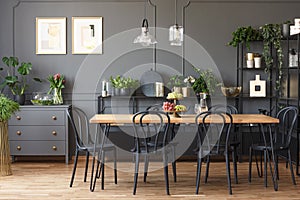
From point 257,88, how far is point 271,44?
65cm

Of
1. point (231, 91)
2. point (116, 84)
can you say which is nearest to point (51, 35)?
point (116, 84)

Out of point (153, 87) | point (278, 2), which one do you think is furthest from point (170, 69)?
point (278, 2)

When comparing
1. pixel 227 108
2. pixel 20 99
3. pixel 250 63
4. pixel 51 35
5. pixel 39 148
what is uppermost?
pixel 51 35

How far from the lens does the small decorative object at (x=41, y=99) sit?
674 cm

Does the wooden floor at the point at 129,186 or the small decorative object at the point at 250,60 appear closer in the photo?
the wooden floor at the point at 129,186

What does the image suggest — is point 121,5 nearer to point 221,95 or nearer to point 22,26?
point 22,26

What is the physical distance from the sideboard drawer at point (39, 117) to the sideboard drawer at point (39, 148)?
10.8 inches

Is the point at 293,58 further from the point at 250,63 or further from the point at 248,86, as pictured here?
the point at 248,86

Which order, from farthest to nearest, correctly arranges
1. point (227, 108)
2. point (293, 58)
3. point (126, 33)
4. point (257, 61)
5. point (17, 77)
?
point (126, 33), point (17, 77), point (257, 61), point (227, 108), point (293, 58)

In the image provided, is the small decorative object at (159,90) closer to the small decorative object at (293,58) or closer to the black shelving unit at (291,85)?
the black shelving unit at (291,85)

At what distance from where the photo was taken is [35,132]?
662cm

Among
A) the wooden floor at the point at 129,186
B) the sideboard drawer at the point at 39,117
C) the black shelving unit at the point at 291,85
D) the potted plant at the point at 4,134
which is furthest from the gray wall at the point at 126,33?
the wooden floor at the point at 129,186

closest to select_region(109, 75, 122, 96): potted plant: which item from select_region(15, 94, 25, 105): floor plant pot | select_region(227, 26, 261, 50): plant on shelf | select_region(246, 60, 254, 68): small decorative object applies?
select_region(15, 94, 25, 105): floor plant pot

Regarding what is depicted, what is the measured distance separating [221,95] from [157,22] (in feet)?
4.61
